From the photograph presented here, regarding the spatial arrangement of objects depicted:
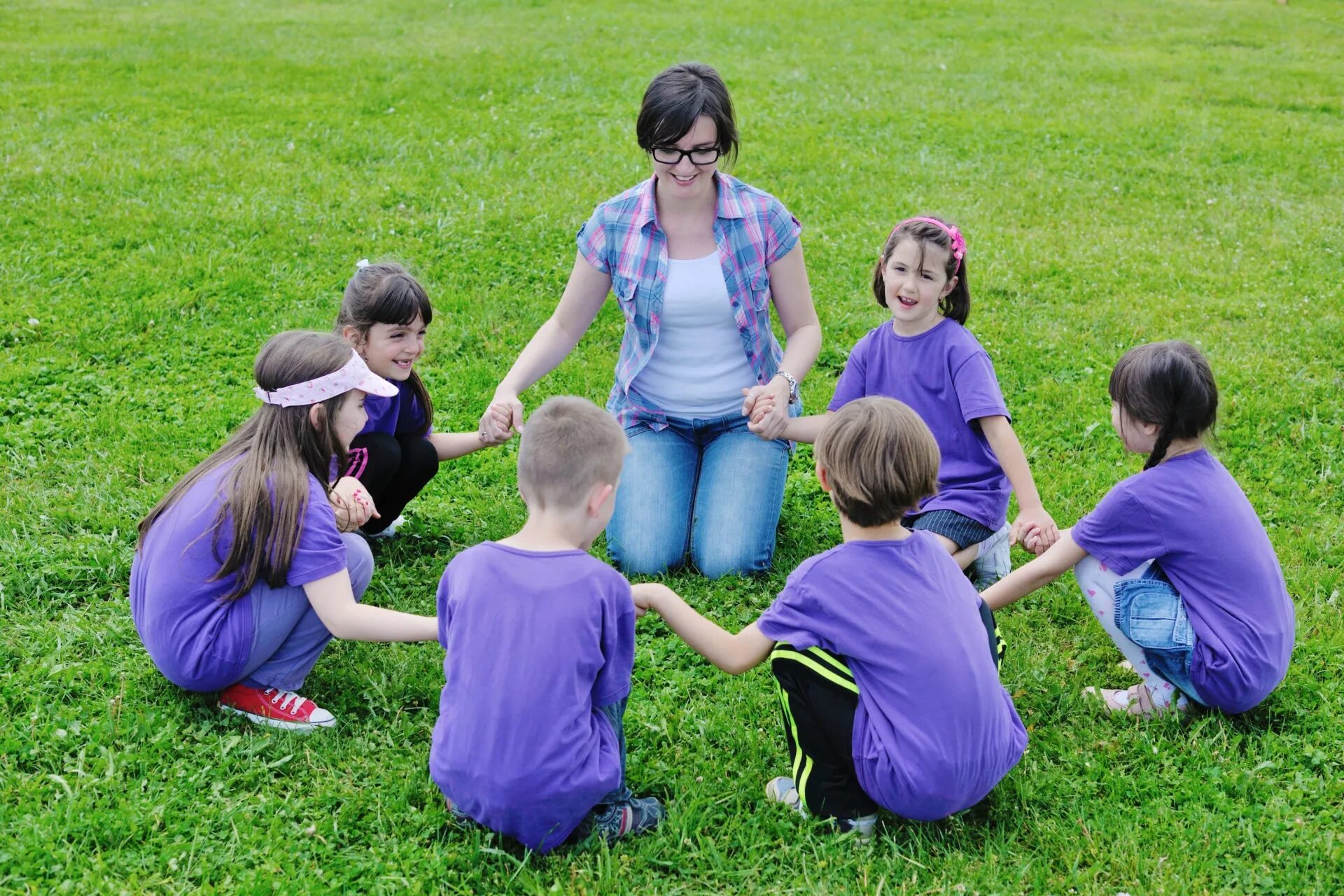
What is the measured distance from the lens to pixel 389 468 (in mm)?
4480

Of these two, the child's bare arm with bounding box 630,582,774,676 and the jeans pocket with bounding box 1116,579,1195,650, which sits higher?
the child's bare arm with bounding box 630,582,774,676

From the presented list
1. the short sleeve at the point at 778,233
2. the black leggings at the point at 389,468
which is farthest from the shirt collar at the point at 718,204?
the black leggings at the point at 389,468

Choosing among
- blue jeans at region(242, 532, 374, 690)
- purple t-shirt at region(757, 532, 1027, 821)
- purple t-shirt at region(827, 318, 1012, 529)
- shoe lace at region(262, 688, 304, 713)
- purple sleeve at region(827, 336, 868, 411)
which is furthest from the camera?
purple sleeve at region(827, 336, 868, 411)

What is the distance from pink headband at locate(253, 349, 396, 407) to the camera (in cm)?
349

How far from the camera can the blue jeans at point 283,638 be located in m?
3.49

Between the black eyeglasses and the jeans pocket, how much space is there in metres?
2.19

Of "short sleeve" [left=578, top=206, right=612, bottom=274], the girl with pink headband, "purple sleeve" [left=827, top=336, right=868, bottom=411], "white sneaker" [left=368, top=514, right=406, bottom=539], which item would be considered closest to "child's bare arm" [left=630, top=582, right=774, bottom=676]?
the girl with pink headband

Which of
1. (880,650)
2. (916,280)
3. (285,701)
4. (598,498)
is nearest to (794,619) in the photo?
(880,650)

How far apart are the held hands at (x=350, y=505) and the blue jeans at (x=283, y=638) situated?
157mm

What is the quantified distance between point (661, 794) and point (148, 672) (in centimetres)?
175

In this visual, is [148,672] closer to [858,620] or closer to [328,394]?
[328,394]

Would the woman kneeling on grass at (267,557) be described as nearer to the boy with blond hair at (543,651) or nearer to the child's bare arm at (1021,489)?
the boy with blond hair at (543,651)

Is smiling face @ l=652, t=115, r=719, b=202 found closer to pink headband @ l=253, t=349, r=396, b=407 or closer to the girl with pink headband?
the girl with pink headband

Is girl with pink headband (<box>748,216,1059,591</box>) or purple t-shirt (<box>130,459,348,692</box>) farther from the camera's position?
girl with pink headband (<box>748,216,1059,591</box>)
